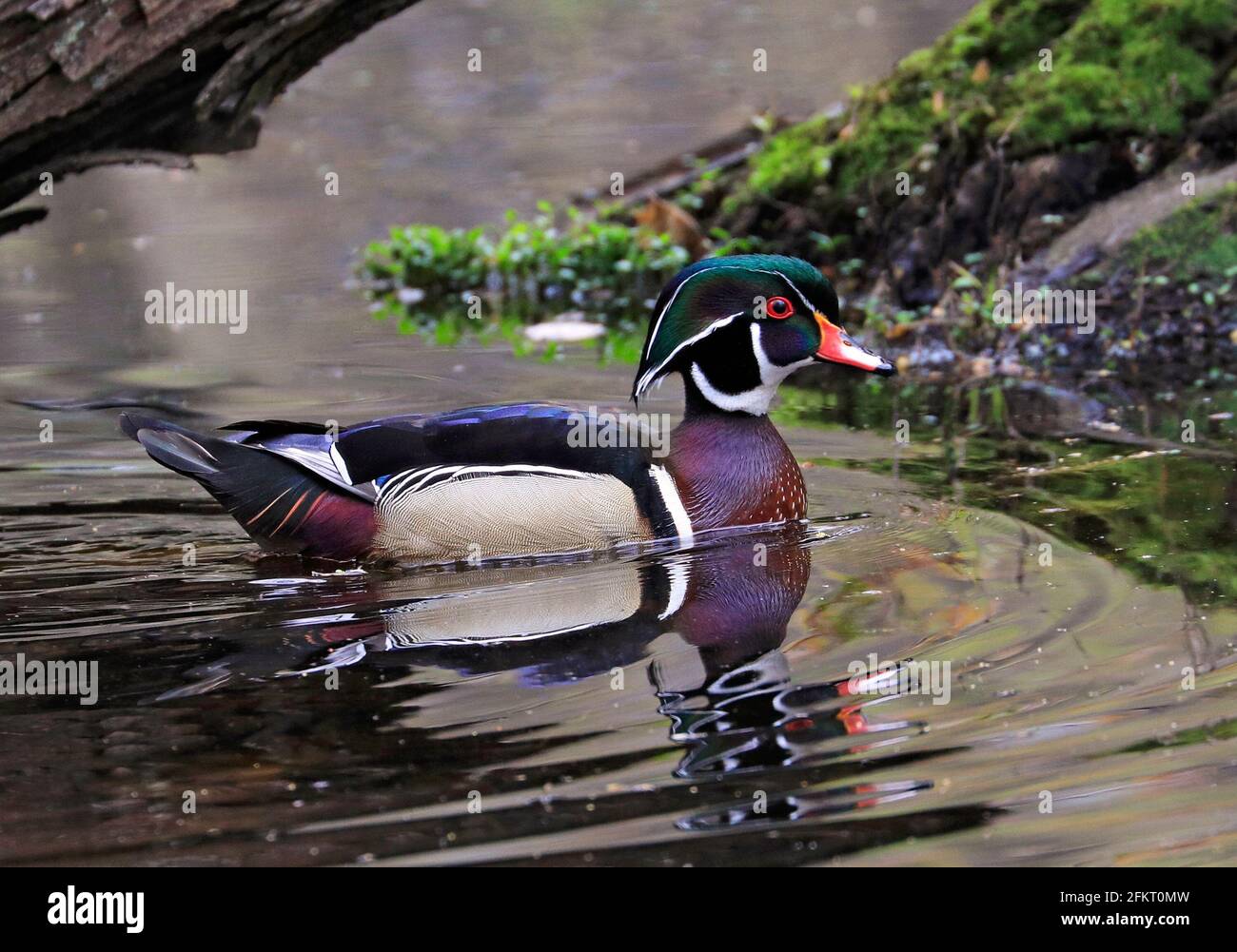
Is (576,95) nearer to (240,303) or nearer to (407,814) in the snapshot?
(240,303)

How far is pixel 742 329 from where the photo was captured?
6270 millimetres

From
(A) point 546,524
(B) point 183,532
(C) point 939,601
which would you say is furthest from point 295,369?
(C) point 939,601

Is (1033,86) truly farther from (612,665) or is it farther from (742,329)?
(612,665)

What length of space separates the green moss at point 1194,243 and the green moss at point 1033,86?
61cm

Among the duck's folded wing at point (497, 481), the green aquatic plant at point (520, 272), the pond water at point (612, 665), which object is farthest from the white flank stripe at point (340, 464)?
the green aquatic plant at point (520, 272)

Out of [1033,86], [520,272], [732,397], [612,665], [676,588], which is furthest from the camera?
[520,272]

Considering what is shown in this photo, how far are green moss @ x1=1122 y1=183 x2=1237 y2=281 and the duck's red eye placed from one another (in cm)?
361

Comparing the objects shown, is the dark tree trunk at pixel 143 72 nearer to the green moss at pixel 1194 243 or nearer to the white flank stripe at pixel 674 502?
the white flank stripe at pixel 674 502

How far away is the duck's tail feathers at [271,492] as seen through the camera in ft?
19.9

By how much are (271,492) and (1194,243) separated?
5533 mm

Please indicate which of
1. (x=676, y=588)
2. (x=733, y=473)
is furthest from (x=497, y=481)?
(x=733, y=473)

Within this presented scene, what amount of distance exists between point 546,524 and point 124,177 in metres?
9.95

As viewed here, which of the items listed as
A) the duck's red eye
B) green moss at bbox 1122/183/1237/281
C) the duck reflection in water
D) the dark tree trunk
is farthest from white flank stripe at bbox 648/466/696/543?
green moss at bbox 1122/183/1237/281

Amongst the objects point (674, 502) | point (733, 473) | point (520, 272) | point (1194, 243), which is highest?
point (520, 272)
